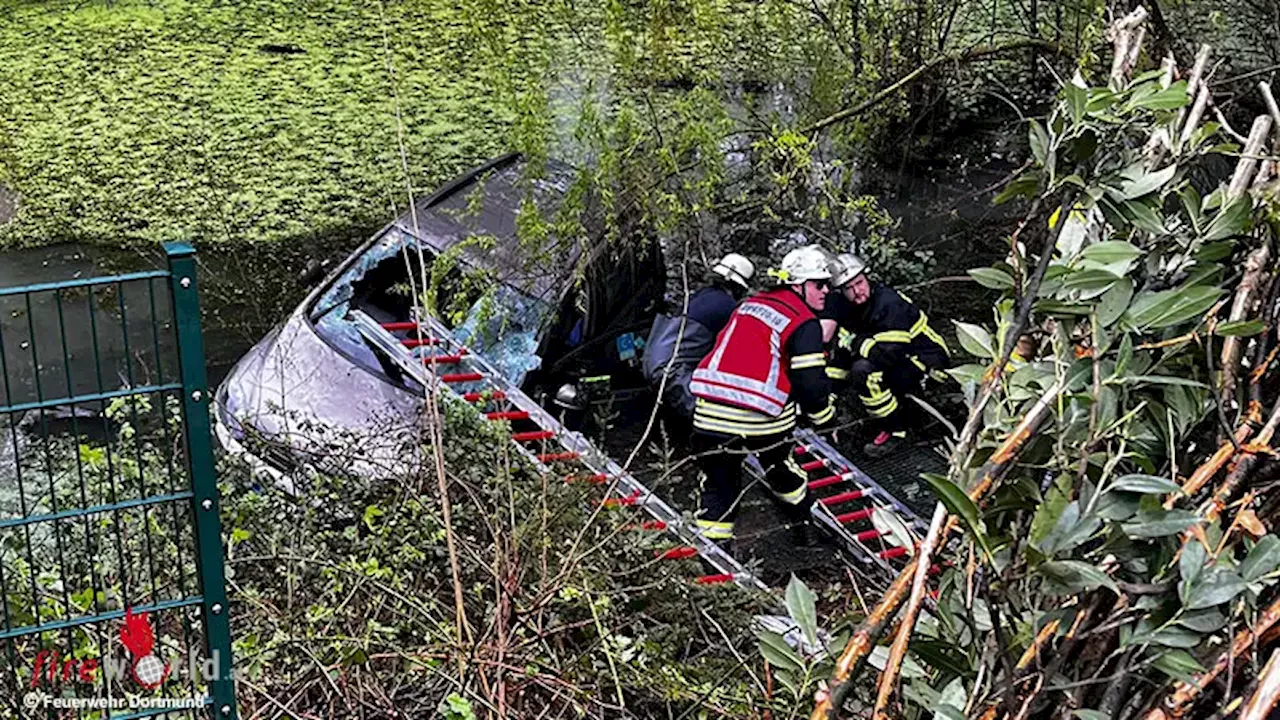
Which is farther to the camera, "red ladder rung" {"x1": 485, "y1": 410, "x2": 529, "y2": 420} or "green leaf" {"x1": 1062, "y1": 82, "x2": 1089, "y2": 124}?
"red ladder rung" {"x1": 485, "y1": 410, "x2": 529, "y2": 420}

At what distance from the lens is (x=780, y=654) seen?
5.62 feet

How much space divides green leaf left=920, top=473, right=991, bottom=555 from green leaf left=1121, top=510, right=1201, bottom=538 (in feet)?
0.49

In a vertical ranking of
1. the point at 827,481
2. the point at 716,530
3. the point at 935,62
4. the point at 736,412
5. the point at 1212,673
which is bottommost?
the point at 827,481

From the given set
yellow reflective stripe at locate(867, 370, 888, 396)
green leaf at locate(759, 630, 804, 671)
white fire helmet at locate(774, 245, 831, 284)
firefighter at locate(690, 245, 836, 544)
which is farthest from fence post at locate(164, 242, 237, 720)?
yellow reflective stripe at locate(867, 370, 888, 396)

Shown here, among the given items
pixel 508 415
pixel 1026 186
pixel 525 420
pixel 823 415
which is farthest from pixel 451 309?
pixel 1026 186

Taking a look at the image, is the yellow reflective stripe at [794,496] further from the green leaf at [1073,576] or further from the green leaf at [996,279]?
the green leaf at [1073,576]

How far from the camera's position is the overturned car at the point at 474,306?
4953 mm

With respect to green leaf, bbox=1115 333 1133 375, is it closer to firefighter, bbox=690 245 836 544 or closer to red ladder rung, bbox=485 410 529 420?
red ladder rung, bbox=485 410 529 420

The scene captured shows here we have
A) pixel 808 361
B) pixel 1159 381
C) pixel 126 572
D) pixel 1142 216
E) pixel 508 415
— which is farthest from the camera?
pixel 808 361

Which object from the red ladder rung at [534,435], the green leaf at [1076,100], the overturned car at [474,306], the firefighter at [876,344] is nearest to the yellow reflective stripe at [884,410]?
the firefighter at [876,344]

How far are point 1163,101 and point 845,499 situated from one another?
3701 mm

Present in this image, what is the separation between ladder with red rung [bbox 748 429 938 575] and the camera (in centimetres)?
490

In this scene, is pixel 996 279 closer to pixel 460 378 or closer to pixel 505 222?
pixel 460 378

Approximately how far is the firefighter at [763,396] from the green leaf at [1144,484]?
11.3 feet
